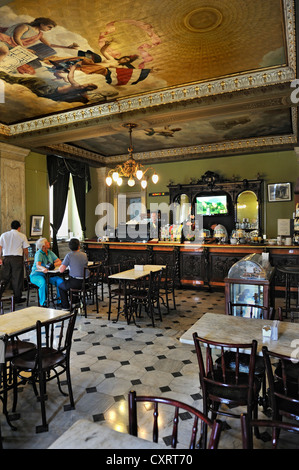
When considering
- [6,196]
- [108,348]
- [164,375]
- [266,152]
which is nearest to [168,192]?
[266,152]

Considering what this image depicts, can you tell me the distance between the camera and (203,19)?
3885 millimetres

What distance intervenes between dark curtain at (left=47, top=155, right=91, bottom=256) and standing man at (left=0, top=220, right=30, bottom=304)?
2677mm

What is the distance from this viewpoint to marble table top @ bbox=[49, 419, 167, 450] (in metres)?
1.35

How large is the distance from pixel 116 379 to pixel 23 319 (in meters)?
1.35

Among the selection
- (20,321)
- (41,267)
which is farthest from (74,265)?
(20,321)

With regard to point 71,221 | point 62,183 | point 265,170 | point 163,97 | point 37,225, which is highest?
point 163,97

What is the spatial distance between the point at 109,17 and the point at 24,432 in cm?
469

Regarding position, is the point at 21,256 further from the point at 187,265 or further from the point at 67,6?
the point at 67,6

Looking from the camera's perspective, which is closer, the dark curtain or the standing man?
the standing man

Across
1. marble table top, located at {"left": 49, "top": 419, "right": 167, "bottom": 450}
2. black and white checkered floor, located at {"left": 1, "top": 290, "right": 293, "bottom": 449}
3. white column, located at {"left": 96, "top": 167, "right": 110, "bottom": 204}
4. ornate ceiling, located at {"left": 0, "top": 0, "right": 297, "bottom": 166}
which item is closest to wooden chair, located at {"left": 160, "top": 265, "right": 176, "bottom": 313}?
black and white checkered floor, located at {"left": 1, "top": 290, "right": 293, "bottom": 449}

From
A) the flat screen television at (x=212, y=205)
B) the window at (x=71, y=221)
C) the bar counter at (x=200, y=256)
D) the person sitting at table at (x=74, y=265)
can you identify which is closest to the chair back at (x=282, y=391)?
the person sitting at table at (x=74, y=265)

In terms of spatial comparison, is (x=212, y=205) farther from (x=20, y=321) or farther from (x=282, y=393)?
(x=282, y=393)

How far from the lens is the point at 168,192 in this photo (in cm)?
1138

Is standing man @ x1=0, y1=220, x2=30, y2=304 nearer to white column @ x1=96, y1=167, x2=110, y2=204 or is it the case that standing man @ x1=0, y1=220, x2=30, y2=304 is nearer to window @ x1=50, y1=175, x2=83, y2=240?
window @ x1=50, y1=175, x2=83, y2=240
